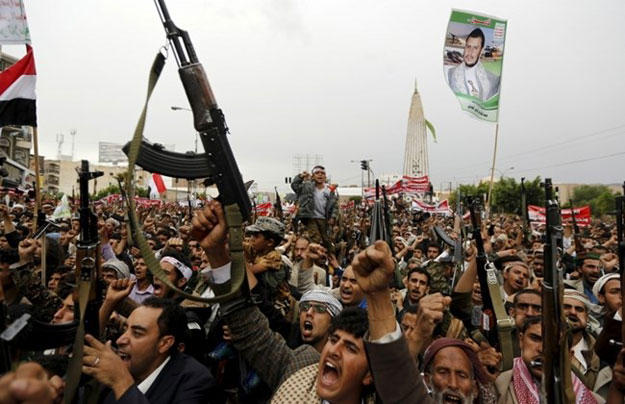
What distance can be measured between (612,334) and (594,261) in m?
3.92

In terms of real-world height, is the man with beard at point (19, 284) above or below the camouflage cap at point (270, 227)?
below

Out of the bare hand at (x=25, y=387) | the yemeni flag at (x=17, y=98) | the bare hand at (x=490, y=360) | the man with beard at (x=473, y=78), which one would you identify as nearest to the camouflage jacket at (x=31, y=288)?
the yemeni flag at (x=17, y=98)

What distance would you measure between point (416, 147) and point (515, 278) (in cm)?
12261

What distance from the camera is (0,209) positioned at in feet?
23.0

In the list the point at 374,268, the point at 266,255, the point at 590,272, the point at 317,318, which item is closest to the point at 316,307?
the point at 317,318

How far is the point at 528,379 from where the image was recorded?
2.68 meters

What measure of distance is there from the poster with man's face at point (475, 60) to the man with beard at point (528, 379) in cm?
684

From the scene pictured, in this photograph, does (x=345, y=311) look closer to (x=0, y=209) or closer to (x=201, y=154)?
(x=201, y=154)

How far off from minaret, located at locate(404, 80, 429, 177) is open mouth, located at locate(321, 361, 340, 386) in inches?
4616

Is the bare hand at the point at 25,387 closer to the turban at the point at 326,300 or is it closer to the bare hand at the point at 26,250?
the turban at the point at 326,300

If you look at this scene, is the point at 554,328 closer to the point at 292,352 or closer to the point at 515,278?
the point at 292,352

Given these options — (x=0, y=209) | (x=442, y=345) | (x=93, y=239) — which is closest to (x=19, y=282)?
(x=93, y=239)

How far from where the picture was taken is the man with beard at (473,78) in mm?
9023

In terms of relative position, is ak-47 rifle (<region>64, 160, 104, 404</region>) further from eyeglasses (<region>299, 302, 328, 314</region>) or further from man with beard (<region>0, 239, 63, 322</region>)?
man with beard (<region>0, 239, 63, 322</region>)
